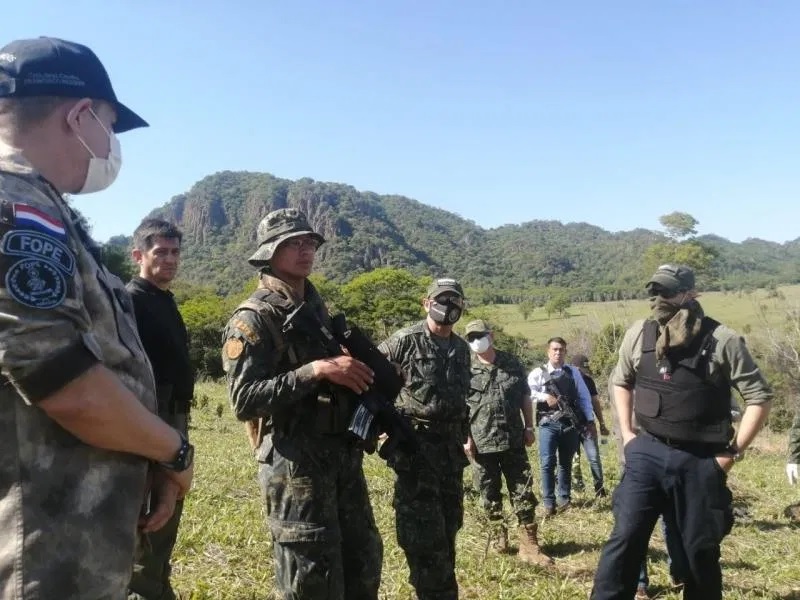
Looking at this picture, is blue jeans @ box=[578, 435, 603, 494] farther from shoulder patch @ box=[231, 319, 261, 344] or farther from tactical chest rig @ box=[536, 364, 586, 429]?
shoulder patch @ box=[231, 319, 261, 344]

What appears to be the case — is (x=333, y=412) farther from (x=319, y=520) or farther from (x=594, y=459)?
(x=594, y=459)

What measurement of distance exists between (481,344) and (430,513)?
230cm

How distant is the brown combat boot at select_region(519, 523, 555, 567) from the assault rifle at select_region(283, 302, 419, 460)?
2.70 metres

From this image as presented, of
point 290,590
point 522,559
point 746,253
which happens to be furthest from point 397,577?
point 746,253

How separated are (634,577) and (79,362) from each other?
326 centimetres

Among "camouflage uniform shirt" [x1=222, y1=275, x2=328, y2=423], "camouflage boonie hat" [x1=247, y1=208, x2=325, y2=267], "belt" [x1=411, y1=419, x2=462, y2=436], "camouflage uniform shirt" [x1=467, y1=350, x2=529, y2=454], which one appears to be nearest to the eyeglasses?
"camouflage boonie hat" [x1=247, y1=208, x2=325, y2=267]

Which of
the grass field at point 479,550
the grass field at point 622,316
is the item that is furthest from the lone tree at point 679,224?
the grass field at point 479,550

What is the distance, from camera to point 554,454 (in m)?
7.27

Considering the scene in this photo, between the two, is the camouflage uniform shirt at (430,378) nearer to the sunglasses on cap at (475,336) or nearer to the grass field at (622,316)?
the sunglasses on cap at (475,336)

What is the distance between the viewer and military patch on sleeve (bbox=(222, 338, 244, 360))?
9.27 ft

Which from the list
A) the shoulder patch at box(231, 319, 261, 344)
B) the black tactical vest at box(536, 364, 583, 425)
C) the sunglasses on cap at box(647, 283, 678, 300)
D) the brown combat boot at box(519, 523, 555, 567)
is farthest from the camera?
the black tactical vest at box(536, 364, 583, 425)

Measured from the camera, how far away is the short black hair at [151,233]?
3566 mm

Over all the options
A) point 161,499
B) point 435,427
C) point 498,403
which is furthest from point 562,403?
point 161,499

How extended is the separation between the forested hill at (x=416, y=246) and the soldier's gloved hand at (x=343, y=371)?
325ft
